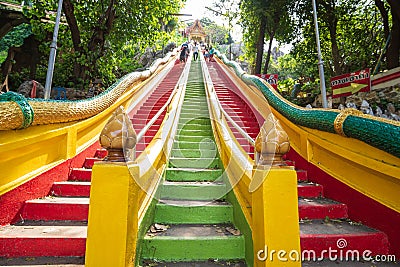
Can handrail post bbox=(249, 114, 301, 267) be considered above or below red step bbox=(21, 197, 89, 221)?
above

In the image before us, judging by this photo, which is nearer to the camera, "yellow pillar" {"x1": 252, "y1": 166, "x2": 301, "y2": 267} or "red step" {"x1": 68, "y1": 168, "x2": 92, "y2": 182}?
"yellow pillar" {"x1": 252, "y1": 166, "x2": 301, "y2": 267}

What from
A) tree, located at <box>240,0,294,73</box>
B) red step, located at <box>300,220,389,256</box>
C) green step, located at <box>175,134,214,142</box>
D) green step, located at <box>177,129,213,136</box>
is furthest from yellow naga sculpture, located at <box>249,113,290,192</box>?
tree, located at <box>240,0,294,73</box>

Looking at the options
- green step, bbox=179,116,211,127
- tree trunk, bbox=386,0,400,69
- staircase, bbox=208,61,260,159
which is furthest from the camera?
tree trunk, bbox=386,0,400,69

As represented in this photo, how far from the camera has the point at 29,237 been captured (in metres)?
2.29

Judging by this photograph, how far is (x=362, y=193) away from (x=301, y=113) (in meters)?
1.36

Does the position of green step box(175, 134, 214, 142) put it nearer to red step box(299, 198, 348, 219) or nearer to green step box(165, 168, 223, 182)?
green step box(165, 168, 223, 182)

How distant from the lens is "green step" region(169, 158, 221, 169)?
161 inches

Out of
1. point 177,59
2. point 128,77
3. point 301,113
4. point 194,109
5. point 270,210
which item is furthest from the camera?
point 177,59

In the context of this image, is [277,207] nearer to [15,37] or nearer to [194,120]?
[194,120]

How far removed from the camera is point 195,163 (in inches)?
166

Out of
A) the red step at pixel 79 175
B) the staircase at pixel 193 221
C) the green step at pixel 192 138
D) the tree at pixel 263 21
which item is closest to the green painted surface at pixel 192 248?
the staircase at pixel 193 221

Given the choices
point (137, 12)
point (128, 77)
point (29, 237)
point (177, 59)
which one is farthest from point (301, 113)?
point (177, 59)

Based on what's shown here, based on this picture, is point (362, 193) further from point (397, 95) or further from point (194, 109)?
point (397, 95)

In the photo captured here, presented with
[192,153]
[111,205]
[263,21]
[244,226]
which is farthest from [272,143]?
[263,21]
